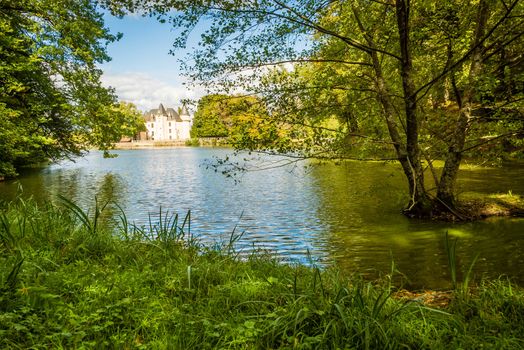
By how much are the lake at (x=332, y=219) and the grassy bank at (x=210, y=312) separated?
1.54m

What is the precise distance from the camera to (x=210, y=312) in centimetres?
389

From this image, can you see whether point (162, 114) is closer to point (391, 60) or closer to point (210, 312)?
point (391, 60)

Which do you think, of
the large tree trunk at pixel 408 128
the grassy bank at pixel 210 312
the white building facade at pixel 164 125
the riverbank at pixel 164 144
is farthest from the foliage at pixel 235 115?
the white building facade at pixel 164 125

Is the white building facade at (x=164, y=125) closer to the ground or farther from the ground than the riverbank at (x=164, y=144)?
farther from the ground

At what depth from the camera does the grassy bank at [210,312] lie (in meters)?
3.31

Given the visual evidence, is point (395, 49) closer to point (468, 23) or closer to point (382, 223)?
point (468, 23)

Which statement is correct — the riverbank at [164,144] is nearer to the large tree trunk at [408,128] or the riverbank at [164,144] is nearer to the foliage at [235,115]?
the large tree trunk at [408,128]

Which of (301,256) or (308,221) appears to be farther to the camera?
(308,221)

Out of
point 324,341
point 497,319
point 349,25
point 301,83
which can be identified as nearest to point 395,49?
point 349,25

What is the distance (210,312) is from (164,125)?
13939 cm

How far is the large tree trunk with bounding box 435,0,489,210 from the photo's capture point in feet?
34.9

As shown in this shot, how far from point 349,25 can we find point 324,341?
9498 millimetres

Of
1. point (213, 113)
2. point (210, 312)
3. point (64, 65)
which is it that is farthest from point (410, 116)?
point (64, 65)

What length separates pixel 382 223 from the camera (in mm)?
12297
